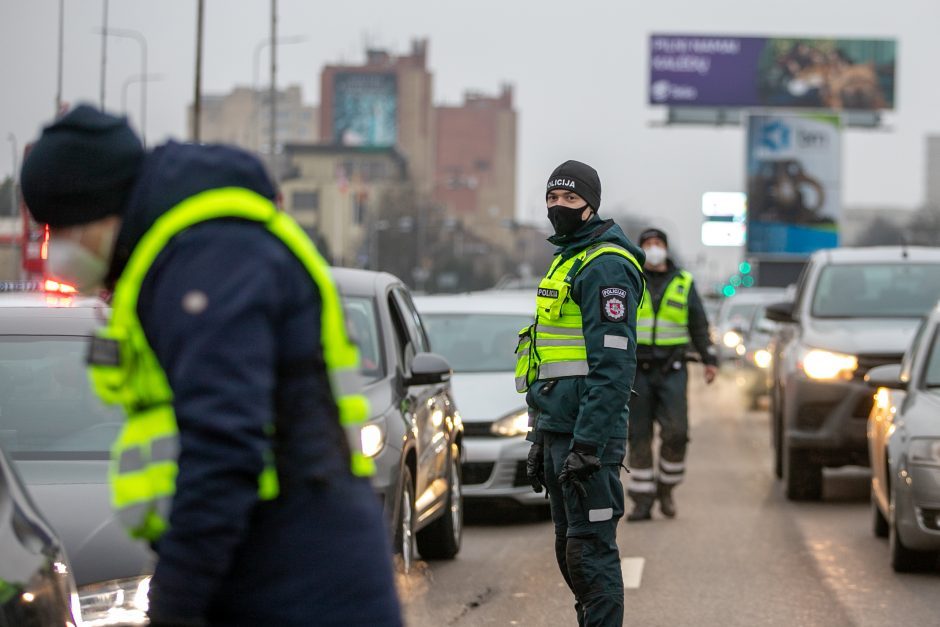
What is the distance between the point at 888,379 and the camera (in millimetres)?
10039

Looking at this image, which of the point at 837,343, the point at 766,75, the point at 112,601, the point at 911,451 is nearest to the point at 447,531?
the point at 911,451

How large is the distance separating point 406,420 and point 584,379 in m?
2.78

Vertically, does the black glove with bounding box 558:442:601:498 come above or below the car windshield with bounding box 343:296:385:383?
below

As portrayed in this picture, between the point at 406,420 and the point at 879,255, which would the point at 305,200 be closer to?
the point at 879,255

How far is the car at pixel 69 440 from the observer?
515cm

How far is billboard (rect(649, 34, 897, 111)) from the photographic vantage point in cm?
7569

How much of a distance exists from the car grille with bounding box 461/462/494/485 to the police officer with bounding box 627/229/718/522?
98cm

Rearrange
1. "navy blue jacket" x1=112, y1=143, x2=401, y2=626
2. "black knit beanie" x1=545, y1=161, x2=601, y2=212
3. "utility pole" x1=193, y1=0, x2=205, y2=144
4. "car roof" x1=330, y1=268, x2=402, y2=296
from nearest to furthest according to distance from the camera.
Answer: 1. "navy blue jacket" x1=112, y1=143, x2=401, y2=626
2. "black knit beanie" x1=545, y1=161, x2=601, y2=212
3. "car roof" x1=330, y1=268, x2=402, y2=296
4. "utility pole" x1=193, y1=0, x2=205, y2=144

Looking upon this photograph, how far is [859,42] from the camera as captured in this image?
77125 millimetres

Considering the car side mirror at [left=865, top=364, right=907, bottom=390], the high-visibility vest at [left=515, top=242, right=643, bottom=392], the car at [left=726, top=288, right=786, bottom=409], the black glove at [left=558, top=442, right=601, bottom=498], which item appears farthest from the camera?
the car at [left=726, top=288, right=786, bottom=409]

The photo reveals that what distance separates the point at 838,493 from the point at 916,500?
5257 millimetres

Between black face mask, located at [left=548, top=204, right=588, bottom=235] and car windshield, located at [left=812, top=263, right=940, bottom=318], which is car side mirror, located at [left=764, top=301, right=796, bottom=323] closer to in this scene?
car windshield, located at [left=812, top=263, right=940, bottom=318]

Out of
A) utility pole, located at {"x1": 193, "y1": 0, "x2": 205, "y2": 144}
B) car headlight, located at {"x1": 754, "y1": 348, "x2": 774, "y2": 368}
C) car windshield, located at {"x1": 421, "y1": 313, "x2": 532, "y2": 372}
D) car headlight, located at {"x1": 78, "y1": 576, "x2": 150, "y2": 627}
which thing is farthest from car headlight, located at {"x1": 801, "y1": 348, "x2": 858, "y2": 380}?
utility pole, located at {"x1": 193, "y1": 0, "x2": 205, "y2": 144}

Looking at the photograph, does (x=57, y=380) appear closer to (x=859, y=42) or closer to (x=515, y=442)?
(x=515, y=442)
